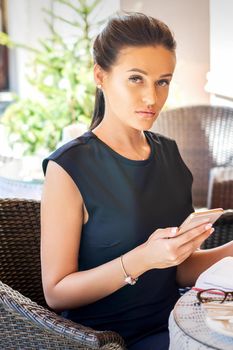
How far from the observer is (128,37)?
5.76 feet

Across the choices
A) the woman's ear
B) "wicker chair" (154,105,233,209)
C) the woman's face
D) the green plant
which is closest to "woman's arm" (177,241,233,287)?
the woman's face

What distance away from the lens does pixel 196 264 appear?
188 centimetres

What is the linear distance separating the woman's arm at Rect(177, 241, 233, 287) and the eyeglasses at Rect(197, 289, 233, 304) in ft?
1.05

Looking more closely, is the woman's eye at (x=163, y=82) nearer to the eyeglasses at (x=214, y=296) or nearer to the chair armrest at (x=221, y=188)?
the eyeglasses at (x=214, y=296)

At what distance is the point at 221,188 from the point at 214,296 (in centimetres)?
169

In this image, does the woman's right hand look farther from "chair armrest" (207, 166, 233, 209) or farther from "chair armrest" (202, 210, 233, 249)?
"chair armrest" (207, 166, 233, 209)

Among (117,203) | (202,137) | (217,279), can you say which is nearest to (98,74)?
(117,203)

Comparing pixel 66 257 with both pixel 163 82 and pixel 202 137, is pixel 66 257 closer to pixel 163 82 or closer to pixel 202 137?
pixel 163 82

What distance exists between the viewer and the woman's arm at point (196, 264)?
185 centimetres

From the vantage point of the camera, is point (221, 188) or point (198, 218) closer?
point (198, 218)

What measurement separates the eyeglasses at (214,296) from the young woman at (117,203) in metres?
0.16

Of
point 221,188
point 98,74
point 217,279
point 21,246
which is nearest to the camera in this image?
point 217,279

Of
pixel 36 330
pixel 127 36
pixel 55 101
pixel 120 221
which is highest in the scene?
pixel 127 36

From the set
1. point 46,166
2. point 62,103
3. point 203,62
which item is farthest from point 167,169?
point 203,62
